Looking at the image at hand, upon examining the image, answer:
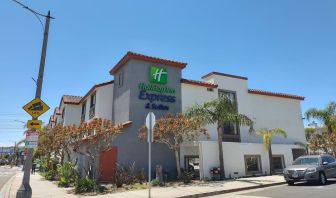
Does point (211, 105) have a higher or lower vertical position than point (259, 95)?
lower

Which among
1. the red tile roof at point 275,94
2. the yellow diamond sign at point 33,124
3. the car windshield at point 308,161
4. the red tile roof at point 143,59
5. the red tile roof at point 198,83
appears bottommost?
the car windshield at point 308,161

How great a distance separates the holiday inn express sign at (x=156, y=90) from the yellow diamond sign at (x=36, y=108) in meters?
9.76

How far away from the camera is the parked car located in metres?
14.6

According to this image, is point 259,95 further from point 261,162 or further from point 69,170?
point 69,170

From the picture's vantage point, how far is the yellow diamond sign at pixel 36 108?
10.4m

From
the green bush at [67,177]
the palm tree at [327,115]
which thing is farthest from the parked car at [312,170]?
the palm tree at [327,115]

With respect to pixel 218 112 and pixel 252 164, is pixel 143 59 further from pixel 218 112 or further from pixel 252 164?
pixel 252 164

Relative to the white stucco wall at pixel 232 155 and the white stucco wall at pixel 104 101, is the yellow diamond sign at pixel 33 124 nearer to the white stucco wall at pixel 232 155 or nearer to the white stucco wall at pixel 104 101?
the white stucco wall at pixel 232 155

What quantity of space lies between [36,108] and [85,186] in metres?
5.40

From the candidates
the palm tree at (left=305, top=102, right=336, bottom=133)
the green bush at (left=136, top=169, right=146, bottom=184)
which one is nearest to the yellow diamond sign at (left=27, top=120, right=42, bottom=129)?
the green bush at (left=136, top=169, right=146, bottom=184)

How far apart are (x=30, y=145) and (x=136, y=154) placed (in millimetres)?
9353

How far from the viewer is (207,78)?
24.7 m

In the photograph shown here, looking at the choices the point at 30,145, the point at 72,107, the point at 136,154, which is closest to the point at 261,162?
the point at 136,154

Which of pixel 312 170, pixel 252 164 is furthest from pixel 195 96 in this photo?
pixel 312 170
